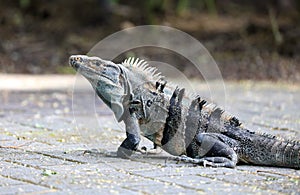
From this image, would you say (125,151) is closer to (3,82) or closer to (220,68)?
(3,82)

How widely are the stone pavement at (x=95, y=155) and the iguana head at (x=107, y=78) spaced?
1.28ft

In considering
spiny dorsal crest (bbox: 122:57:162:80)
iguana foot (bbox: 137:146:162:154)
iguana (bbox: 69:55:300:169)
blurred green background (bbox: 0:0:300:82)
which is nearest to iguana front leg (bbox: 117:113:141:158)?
iguana (bbox: 69:55:300:169)

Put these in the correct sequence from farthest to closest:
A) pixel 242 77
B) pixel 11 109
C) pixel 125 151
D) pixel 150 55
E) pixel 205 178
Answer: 1. pixel 150 55
2. pixel 242 77
3. pixel 11 109
4. pixel 125 151
5. pixel 205 178

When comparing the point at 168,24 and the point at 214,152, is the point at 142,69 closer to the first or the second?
the point at 214,152

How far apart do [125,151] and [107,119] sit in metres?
2.20

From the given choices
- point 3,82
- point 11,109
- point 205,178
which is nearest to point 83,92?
point 3,82

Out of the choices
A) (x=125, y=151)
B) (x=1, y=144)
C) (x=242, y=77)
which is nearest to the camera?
(x=125, y=151)

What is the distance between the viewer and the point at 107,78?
5004mm

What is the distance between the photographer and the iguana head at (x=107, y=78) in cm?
500

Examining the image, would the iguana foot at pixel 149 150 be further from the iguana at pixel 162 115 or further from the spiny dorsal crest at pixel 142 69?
the spiny dorsal crest at pixel 142 69

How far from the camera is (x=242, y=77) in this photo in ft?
35.4

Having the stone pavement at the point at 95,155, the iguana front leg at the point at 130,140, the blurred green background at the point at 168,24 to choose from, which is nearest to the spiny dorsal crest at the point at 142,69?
the iguana front leg at the point at 130,140

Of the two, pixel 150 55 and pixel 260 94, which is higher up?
pixel 150 55

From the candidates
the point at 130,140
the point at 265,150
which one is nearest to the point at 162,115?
the point at 130,140
